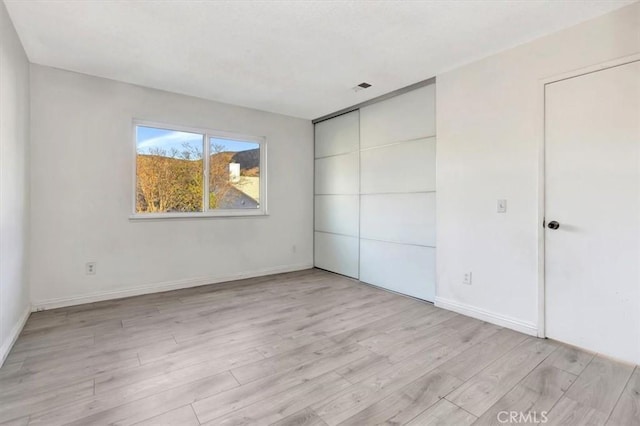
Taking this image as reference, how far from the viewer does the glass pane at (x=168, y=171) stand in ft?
12.3

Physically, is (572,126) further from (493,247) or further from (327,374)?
(327,374)

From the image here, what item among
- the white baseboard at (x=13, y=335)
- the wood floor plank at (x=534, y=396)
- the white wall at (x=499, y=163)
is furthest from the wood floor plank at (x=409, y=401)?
the white baseboard at (x=13, y=335)

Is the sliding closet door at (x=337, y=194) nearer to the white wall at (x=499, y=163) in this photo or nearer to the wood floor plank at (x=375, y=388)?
the white wall at (x=499, y=163)

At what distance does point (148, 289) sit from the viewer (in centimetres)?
372

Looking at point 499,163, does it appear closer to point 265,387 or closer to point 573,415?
→ point 573,415

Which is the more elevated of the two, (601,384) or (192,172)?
(192,172)

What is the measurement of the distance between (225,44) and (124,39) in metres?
0.84

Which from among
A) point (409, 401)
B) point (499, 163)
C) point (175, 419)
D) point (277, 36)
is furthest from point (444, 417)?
point (277, 36)

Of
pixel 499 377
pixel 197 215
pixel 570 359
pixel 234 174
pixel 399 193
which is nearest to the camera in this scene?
pixel 499 377

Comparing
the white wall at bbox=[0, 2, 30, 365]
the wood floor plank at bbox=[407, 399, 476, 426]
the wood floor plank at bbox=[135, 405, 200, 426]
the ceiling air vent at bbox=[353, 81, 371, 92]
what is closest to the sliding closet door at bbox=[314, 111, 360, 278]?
the ceiling air vent at bbox=[353, 81, 371, 92]

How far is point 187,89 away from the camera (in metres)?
3.74

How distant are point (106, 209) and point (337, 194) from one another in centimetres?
296

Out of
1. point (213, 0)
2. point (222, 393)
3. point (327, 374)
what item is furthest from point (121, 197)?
point (327, 374)

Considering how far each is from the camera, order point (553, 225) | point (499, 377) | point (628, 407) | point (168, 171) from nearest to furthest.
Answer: point (628, 407) < point (499, 377) < point (553, 225) < point (168, 171)
